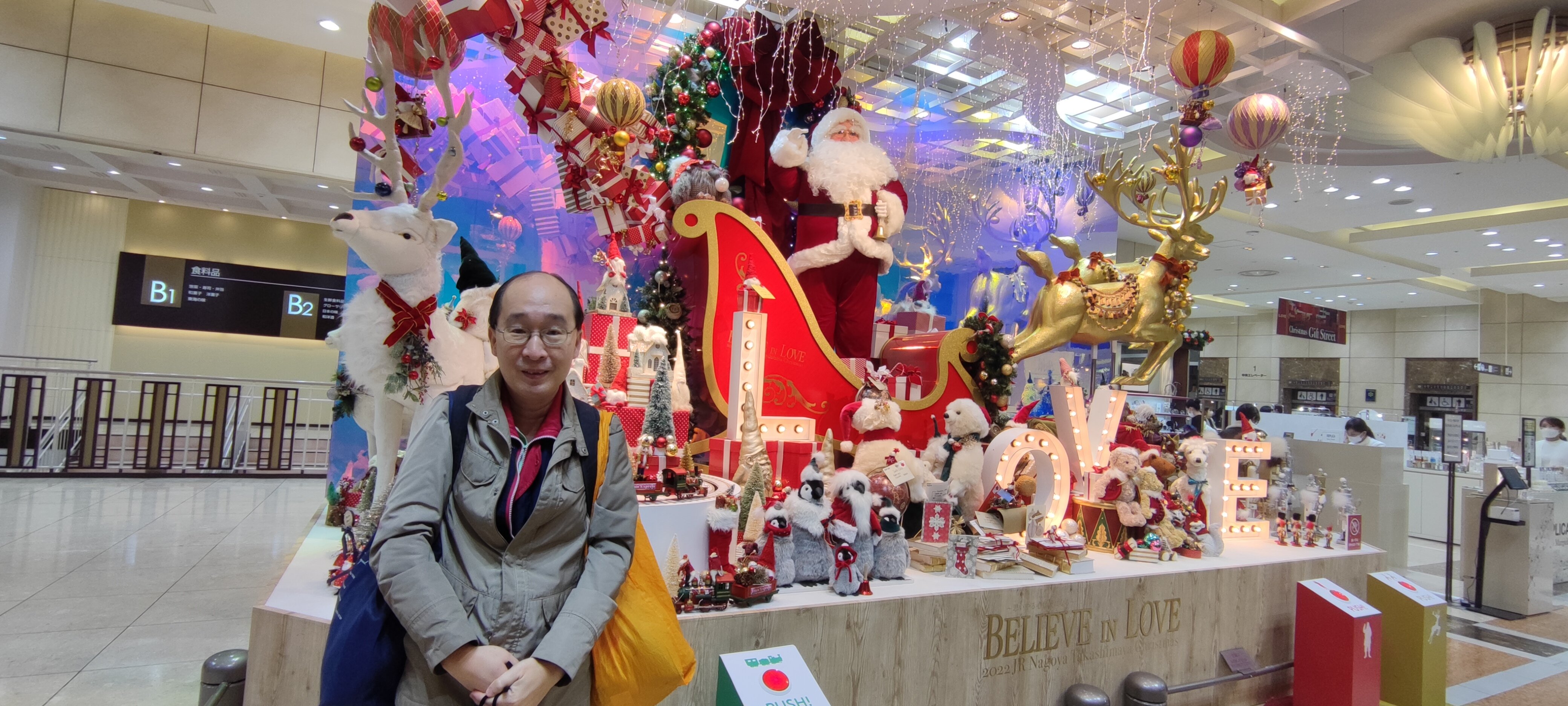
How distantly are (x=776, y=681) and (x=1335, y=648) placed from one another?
9.46 ft

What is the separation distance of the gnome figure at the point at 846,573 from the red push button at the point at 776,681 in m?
0.58

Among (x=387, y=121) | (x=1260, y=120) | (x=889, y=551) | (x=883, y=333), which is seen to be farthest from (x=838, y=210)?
(x=387, y=121)

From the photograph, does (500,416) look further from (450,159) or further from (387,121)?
(387,121)

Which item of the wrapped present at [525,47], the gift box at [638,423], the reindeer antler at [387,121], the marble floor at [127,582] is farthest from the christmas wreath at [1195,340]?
the marble floor at [127,582]

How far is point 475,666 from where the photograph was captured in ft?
3.93

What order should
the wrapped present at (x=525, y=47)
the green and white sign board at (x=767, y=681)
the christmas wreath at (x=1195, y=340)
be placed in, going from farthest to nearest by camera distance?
the christmas wreath at (x=1195, y=340) → the wrapped present at (x=525, y=47) → the green and white sign board at (x=767, y=681)

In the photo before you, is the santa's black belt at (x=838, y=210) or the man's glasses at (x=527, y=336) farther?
the santa's black belt at (x=838, y=210)

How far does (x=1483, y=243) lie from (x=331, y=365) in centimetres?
1624

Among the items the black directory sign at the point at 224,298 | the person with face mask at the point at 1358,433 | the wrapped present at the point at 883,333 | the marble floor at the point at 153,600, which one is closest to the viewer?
the marble floor at the point at 153,600

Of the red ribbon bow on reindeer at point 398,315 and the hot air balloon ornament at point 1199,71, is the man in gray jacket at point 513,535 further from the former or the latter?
the hot air balloon ornament at point 1199,71

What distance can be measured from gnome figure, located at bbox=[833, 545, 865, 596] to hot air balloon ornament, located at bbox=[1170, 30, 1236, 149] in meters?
3.16

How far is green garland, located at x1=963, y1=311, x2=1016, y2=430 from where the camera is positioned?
4.48m

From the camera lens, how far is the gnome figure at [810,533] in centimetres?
274

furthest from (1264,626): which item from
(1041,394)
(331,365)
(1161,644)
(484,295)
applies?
(331,365)
